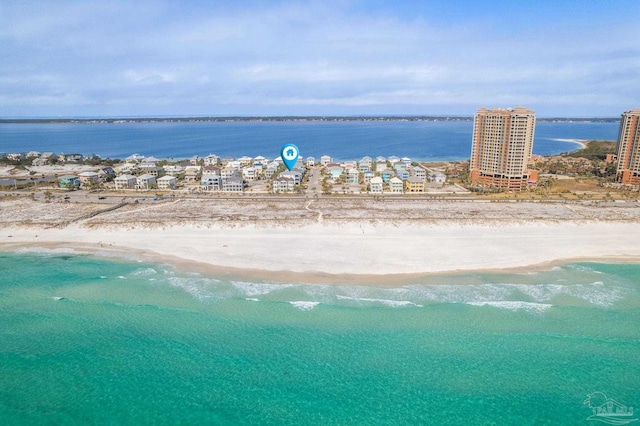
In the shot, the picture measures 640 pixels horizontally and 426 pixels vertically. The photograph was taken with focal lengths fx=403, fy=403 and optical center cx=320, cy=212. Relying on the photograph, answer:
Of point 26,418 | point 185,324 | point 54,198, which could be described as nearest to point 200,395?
point 185,324

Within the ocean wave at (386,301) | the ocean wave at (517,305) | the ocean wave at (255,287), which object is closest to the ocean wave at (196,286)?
the ocean wave at (255,287)

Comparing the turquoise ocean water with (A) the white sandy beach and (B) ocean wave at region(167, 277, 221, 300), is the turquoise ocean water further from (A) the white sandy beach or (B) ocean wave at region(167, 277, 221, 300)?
(A) the white sandy beach

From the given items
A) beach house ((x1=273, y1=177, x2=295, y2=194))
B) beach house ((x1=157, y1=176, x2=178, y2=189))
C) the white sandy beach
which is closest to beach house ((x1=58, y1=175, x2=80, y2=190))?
beach house ((x1=157, y1=176, x2=178, y2=189))

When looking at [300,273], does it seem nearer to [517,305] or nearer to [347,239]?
[347,239]

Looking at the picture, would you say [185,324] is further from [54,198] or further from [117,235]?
[54,198]

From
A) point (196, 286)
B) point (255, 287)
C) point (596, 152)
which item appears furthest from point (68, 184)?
point (596, 152)
